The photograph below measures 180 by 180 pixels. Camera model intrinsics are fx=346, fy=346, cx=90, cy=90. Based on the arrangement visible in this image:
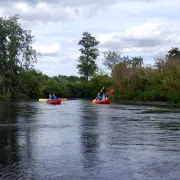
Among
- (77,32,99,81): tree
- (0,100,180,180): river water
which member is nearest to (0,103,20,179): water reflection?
(0,100,180,180): river water

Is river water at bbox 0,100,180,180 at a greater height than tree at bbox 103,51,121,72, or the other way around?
tree at bbox 103,51,121,72

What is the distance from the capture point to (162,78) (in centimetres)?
5766

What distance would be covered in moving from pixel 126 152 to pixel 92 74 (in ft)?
286

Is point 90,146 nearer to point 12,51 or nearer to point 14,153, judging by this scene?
point 14,153

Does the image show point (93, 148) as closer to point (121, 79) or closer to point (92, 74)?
point (121, 79)

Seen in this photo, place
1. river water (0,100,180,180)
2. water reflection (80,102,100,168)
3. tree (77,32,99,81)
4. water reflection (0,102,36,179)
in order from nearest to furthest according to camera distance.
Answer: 1. river water (0,100,180,180)
2. water reflection (0,102,36,179)
3. water reflection (80,102,100,168)
4. tree (77,32,99,81)

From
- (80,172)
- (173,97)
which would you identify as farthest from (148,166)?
(173,97)

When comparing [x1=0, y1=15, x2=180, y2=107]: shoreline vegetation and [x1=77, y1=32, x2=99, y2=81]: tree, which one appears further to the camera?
[x1=77, y1=32, x2=99, y2=81]: tree

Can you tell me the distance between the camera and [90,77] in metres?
101

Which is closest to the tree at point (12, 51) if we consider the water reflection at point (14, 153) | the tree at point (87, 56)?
the tree at point (87, 56)

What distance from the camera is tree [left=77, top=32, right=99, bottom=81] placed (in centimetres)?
9875

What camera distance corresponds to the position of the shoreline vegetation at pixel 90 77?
187ft

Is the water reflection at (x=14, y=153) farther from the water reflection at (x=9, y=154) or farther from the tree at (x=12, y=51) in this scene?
the tree at (x=12, y=51)

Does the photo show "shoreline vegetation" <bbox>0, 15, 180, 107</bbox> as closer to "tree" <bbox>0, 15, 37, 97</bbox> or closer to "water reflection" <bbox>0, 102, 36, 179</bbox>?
"tree" <bbox>0, 15, 37, 97</bbox>
